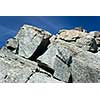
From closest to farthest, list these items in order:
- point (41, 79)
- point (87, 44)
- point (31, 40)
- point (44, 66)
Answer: point (41, 79), point (44, 66), point (31, 40), point (87, 44)

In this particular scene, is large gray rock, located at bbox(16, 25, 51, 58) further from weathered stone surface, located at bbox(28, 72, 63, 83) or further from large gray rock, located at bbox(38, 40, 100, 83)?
weathered stone surface, located at bbox(28, 72, 63, 83)

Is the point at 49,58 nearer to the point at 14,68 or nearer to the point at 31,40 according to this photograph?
the point at 31,40

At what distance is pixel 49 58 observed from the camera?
46688mm

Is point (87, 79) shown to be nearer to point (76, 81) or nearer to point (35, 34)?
point (76, 81)

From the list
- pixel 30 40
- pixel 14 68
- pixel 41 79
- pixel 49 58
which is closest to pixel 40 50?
pixel 30 40

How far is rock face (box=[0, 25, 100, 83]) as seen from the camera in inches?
1656

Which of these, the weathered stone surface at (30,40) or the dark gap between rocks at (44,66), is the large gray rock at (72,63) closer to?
the dark gap between rocks at (44,66)

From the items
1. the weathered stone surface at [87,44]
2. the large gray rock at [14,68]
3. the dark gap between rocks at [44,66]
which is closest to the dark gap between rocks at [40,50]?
the large gray rock at [14,68]

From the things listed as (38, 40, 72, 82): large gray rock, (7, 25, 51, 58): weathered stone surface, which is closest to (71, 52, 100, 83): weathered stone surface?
(38, 40, 72, 82): large gray rock

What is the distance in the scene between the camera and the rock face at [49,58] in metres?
42.1

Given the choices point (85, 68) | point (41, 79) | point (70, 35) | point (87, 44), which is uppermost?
point (70, 35)
